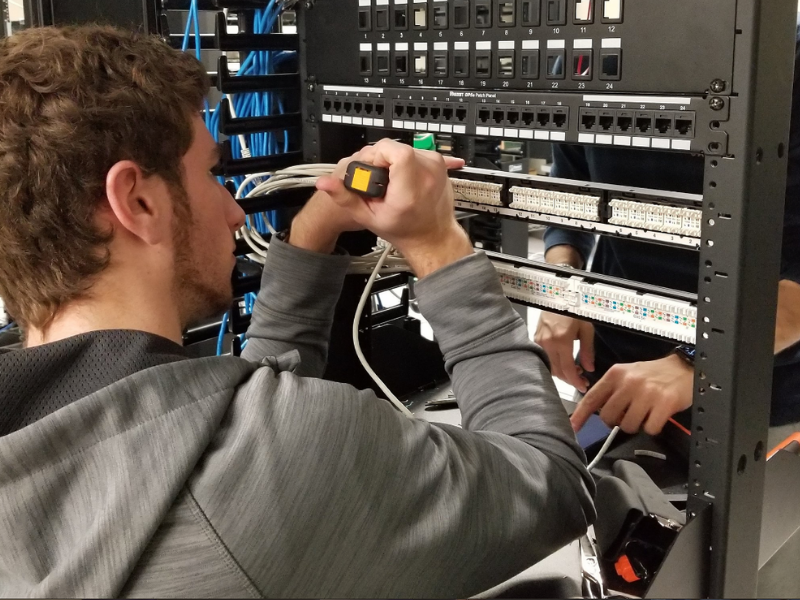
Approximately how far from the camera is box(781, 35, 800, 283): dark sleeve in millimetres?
1023

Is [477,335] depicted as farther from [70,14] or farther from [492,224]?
[70,14]

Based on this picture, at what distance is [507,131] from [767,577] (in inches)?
26.8

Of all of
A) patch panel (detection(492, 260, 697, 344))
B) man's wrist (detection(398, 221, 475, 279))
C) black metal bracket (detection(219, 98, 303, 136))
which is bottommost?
patch panel (detection(492, 260, 697, 344))

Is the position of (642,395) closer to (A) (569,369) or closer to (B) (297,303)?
(A) (569,369)

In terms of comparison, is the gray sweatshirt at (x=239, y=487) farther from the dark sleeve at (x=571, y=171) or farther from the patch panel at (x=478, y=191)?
the dark sleeve at (x=571, y=171)

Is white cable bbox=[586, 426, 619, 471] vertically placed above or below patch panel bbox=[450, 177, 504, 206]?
below

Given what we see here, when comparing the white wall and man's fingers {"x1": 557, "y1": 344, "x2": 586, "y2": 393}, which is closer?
the white wall

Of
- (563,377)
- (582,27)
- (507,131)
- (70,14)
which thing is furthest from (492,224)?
(70,14)

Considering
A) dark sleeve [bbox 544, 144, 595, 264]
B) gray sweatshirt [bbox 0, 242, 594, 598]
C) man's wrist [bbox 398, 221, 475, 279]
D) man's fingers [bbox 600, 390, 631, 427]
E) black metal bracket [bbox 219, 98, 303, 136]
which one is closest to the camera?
gray sweatshirt [bbox 0, 242, 594, 598]

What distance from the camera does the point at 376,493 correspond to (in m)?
0.67

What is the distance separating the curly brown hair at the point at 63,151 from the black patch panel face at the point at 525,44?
33 cm

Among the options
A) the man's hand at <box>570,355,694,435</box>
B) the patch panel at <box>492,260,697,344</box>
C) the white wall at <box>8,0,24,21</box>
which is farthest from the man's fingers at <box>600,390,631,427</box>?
the white wall at <box>8,0,24,21</box>

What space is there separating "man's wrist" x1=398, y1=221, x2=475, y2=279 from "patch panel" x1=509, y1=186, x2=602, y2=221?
0.09m

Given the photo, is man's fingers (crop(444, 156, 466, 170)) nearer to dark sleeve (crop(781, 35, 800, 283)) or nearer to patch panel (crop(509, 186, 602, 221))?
patch panel (crop(509, 186, 602, 221))
